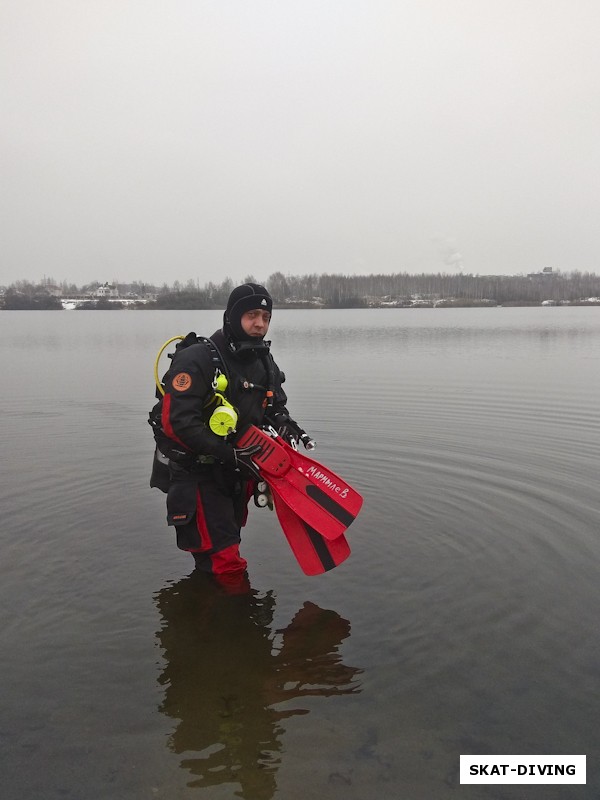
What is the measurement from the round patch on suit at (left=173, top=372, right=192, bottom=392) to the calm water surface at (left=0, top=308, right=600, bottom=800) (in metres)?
1.53

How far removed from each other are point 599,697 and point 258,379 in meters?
2.75

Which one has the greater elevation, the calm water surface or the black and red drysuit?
the black and red drysuit

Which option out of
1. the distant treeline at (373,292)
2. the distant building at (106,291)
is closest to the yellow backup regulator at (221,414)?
the distant treeline at (373,292)

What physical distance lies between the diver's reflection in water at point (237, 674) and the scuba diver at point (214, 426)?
31cm

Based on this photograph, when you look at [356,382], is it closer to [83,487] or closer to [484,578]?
[83,487]

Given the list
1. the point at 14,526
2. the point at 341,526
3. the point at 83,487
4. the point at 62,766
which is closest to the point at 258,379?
A: the point at 341,526

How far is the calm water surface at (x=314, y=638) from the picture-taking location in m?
2.82

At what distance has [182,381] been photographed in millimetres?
3904

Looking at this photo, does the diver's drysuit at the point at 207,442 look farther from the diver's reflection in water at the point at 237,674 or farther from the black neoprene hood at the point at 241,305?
the diver's reflection in water at the point at 237,674

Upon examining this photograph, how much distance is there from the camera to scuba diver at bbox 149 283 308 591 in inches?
155

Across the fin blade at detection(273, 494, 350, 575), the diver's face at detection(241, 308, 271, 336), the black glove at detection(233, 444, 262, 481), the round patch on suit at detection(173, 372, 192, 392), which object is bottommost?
the fin blade at detection(273, 494, 350, 575)

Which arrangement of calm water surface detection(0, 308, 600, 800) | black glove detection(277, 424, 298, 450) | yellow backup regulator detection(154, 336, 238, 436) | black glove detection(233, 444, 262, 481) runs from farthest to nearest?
black glove detection(277, 424, 298, 450)
black glove detection(233, 444, 262, 481)
yellow backup regulator detection(154, 336, 238, 436)
calm water surface detection(0, 308, 600, 800)

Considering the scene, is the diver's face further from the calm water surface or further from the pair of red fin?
the calm water surface

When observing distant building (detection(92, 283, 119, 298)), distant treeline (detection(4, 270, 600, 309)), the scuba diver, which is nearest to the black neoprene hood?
the scuba diver
